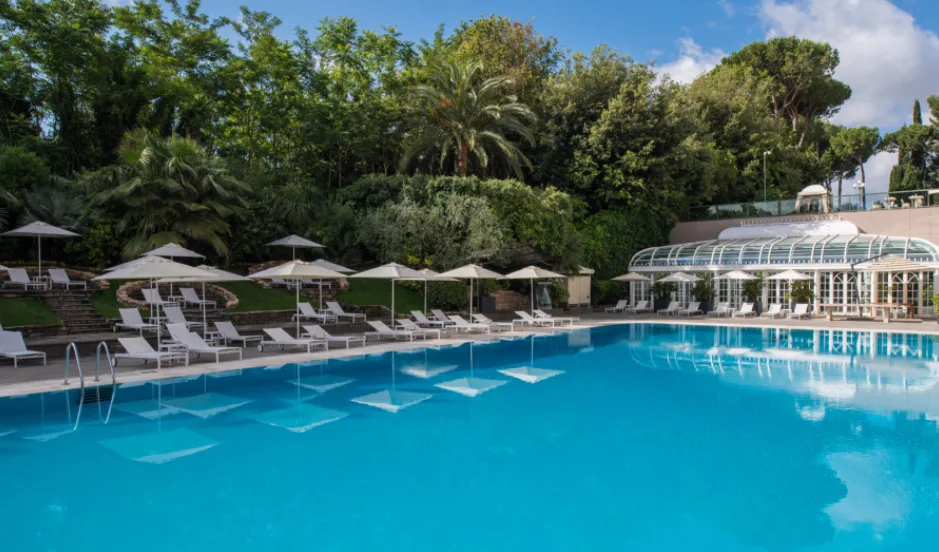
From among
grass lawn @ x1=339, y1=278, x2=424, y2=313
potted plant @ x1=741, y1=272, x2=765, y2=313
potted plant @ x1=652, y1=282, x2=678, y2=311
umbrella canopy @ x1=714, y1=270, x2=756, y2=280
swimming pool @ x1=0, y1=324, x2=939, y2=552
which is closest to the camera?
swimming pool @ x1=0, y1=324, x2=939, y2=552

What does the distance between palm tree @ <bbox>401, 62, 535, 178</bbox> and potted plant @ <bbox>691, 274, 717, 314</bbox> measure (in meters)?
10.2

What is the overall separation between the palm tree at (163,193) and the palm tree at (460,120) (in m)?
9.61

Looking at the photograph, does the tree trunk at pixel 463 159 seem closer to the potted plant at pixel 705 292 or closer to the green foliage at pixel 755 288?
the potted plant at pixel 705 292

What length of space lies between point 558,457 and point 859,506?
3.15 meters

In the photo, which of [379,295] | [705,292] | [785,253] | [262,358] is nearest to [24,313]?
[262,358]

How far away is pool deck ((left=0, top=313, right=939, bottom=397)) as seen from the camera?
34.6 ft

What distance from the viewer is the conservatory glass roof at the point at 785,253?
84.5 feet

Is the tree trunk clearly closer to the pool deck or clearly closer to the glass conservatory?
the pool deck

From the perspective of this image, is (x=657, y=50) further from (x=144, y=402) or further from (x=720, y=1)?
(x=144, y=402)

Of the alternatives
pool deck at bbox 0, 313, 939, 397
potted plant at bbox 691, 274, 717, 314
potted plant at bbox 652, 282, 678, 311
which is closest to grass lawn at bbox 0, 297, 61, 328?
pool deck at bbox 0, 313, 939, 397

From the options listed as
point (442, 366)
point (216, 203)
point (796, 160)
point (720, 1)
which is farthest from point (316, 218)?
point (796, 160)

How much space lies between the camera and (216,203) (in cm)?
2194

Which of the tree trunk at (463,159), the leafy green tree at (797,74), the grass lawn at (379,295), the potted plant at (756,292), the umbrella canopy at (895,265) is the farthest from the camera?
the leafy green tree at (797,74)

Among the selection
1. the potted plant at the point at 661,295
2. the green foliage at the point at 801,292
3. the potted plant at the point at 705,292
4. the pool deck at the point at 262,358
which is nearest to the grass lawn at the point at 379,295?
the pool deck at the point at 262,358
